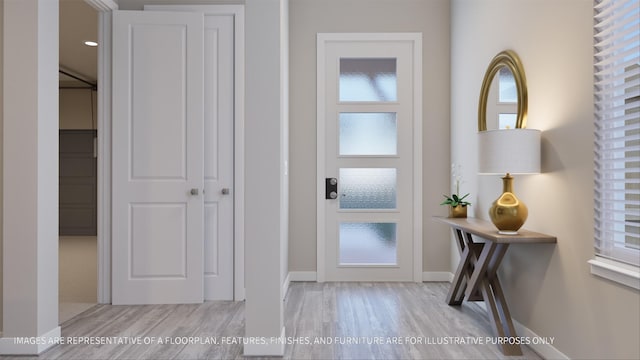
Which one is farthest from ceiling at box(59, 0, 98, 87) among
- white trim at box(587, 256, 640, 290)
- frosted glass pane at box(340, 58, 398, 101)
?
white trim at box(587, 256, 640, 290)

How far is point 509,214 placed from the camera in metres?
2.30

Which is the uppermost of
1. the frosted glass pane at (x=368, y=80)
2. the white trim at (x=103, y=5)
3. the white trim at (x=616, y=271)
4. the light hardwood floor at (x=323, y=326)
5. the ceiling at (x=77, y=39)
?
the ceiling at (x=77, y=39)

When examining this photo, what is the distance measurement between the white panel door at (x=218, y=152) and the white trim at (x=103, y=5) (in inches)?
26.5

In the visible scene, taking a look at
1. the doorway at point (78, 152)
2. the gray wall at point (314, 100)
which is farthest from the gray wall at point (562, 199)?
the doorway at point (78, 152)

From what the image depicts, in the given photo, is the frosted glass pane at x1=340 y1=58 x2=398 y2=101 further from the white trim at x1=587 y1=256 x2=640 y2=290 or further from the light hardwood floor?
the white trim at x1=587 y1=256 x2=640 y2=290

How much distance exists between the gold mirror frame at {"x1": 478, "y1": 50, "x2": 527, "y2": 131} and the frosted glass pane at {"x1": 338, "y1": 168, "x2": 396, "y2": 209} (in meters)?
1.14

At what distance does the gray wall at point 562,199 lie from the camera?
183 centimetres

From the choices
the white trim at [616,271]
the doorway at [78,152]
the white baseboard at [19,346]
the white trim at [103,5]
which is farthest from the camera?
the doorway at [78,152]

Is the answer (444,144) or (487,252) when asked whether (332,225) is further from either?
(487,252)

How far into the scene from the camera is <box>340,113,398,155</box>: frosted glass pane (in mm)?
3957

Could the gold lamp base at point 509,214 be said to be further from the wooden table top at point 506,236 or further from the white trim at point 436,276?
the white trim at point 436,276

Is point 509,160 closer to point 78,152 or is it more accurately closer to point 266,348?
point 266,348

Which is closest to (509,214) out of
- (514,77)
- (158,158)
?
(514,77)

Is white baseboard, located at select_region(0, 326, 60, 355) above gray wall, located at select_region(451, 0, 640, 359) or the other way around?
the other way around
